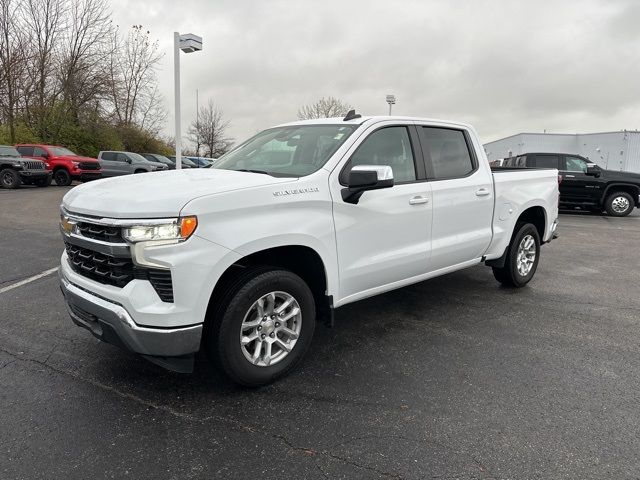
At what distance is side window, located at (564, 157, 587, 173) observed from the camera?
14281 millimetres

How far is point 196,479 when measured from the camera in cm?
229

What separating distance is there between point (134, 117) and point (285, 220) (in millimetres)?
40177

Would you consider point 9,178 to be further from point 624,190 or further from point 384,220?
point 624,190

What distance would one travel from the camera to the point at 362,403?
300cm

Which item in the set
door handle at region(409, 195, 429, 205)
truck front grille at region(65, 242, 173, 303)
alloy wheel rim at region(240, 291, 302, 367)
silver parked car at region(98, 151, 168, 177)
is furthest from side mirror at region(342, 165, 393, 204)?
silver parked car at region(98, 151, 168, 177)

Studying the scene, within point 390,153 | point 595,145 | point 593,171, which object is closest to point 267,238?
point 390,153

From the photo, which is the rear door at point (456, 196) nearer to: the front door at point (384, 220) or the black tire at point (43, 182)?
the front door at point (384, 220)

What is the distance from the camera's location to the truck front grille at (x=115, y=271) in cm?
263

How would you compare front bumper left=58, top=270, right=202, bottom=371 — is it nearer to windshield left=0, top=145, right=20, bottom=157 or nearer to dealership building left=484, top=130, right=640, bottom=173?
windshield left=0, top=145, right=20, bottom=157

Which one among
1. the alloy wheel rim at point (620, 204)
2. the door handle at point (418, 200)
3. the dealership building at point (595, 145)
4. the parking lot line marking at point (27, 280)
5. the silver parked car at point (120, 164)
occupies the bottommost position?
the parking lot line marking at point (27, 280)

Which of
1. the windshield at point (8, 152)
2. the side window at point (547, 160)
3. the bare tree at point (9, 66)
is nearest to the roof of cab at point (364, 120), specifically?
the side window at point (547, 160)

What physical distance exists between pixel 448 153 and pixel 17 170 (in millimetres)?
18666

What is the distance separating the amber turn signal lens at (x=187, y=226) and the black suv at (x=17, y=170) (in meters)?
18.7

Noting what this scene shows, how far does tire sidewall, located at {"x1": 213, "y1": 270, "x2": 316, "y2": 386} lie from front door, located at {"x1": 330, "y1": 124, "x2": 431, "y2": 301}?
1.29ft
